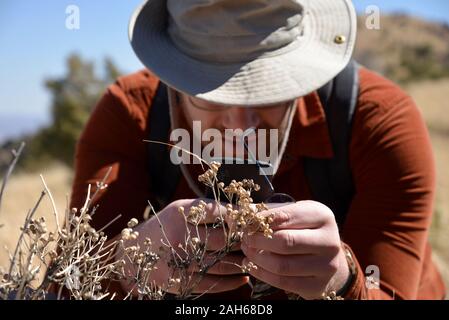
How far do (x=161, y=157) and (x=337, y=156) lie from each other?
56cm

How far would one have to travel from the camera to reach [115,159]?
2297 mm

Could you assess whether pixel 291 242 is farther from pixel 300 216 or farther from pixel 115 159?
pixel 115 159

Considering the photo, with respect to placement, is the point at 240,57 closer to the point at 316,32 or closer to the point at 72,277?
the point at 316,32

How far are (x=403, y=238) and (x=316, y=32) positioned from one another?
68cm

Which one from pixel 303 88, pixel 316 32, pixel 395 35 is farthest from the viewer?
pixel 395 35

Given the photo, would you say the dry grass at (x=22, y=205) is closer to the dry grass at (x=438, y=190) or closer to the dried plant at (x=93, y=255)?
the dry grass at (x=438, y=190)

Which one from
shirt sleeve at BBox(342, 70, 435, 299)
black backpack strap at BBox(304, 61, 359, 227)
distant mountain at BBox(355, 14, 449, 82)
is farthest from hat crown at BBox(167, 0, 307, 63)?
distant mountain at BBox(355, 14, 449, 82)

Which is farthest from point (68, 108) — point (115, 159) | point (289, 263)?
point (289, 263)

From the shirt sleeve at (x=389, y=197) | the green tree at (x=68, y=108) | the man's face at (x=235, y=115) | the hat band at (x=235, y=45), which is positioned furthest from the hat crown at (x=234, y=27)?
the green tree at (x=68, y=108)

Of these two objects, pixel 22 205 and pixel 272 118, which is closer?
pixel 272 118

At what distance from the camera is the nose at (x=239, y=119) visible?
1922mm

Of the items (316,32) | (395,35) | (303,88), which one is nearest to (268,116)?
(303,88)
